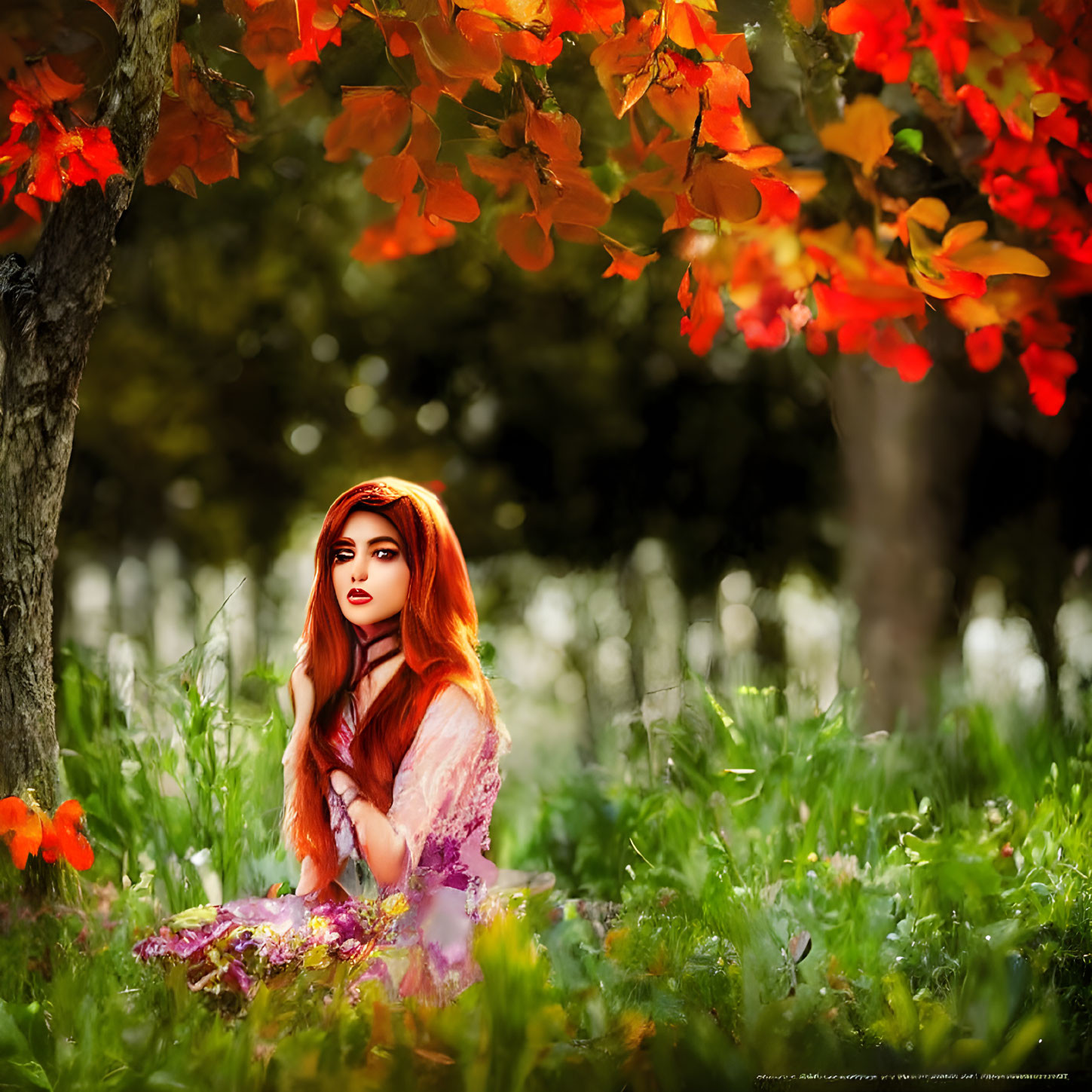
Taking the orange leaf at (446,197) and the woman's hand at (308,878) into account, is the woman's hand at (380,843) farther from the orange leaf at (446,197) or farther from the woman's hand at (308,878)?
the orange leaf at (446,197)

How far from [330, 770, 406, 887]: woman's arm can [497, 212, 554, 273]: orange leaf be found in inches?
40.9

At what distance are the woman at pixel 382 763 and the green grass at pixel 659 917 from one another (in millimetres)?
132

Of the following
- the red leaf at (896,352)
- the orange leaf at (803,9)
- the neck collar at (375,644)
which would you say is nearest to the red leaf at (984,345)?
the red leaf at (896,352)

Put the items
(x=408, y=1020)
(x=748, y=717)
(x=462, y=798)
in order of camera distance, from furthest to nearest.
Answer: (x=748, y=717), (x=462, y=798), (x=408, y=1020)

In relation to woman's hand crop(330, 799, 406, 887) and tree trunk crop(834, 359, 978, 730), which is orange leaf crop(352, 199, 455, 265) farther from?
tree trunk crop(834, 359, 978, 730)

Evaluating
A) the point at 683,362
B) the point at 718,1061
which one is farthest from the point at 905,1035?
the point at 683,362

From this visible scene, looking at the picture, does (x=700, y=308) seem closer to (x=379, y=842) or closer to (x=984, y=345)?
(x=984, y=345)

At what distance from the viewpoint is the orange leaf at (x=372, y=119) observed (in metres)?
2.11

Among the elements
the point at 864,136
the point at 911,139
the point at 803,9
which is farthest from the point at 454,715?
the point at 911,139

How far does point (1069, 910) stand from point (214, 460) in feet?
16.0

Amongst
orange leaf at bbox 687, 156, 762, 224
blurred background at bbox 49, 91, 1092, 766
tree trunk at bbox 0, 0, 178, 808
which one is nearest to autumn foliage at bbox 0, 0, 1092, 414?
orange leaf at bbox 687, 156, 762, 224

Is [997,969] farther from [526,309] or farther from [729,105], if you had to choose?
[526,309]

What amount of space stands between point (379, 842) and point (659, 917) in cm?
72

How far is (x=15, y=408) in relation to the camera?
2016mm
